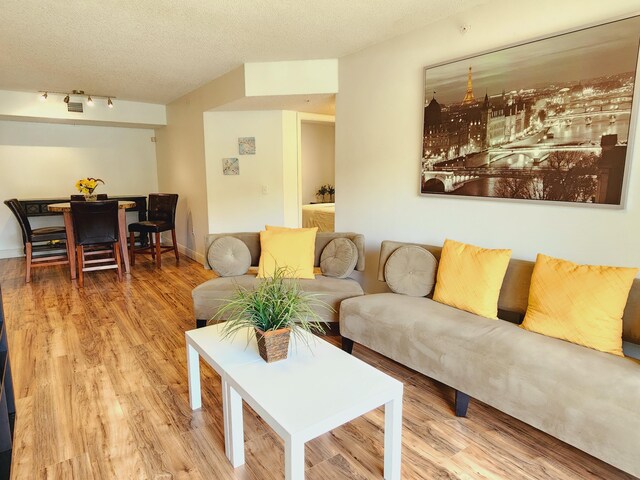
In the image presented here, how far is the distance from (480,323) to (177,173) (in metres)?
5.18

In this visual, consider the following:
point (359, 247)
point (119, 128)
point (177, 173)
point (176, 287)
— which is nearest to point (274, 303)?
point (359, 247)

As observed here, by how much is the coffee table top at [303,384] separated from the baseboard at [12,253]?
18.7ft

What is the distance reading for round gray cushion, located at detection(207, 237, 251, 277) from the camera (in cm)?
324

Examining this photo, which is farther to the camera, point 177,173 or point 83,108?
point 177,173

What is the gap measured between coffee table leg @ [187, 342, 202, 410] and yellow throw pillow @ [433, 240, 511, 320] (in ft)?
4.97

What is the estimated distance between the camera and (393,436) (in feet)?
5.27

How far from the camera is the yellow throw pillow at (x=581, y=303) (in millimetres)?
1884

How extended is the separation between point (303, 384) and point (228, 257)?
6.05 ft

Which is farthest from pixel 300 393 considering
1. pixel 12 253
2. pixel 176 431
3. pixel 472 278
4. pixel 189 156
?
pixel 12 253

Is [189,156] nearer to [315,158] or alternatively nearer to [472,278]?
[315,158]

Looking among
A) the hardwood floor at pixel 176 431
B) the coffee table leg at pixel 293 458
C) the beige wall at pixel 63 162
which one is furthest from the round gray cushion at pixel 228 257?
the beige wall at pixel 63 162

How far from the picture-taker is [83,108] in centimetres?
559

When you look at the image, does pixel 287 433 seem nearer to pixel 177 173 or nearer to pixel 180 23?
pixel 180 23

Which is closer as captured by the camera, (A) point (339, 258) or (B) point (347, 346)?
(B) point (347, 346)
